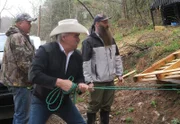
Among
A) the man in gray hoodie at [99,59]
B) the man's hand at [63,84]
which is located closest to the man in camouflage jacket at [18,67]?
the man in gray hoodie at [99,59]

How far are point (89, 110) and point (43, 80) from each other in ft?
6.48

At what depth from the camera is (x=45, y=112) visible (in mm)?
2936

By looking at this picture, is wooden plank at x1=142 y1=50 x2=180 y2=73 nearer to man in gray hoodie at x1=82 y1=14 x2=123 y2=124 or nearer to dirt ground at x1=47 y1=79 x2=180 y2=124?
dirt ground at x1=47 y1=79 x2=180 y2=124

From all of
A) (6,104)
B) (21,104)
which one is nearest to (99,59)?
(21,104)

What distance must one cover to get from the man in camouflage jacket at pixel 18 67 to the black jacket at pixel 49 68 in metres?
1.03

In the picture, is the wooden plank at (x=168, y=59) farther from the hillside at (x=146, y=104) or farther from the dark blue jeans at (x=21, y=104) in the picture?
the dark blue jeans at (x=21, y=104)

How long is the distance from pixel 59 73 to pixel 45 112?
464 millimetres

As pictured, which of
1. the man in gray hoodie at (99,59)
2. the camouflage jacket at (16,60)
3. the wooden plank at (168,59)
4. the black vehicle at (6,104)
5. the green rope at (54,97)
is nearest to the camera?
the green rope at (54,97)

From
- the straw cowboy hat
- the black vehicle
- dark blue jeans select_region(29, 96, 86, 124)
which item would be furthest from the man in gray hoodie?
the black vehicle

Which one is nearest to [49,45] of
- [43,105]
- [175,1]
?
[43,105]

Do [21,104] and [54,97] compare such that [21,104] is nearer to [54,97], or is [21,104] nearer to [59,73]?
[54,97]

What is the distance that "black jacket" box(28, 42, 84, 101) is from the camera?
2662 millimetres

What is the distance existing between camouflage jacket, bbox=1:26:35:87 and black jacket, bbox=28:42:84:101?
3.38 feet

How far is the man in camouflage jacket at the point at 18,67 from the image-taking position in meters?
3.87
